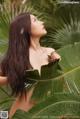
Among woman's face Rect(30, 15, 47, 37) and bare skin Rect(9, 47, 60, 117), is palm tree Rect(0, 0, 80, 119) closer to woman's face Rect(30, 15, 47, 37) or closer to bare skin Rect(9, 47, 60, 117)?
bare skin Rect(9, 47, 60, 117)

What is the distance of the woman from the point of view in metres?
2.81

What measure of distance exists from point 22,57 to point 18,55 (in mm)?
29

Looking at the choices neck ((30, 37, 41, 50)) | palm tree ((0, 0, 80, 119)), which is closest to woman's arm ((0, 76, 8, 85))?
palm tree ((0, 0, 80, 119))

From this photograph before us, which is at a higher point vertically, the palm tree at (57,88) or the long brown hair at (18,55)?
the long brown hair at (18,55)

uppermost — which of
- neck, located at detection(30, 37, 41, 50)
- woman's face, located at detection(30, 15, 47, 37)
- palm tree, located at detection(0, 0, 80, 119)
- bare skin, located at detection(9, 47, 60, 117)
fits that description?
woman's face, located at detection(30, 15, 47, 37)

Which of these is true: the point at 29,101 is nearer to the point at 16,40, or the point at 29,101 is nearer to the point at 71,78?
the point at 16,40

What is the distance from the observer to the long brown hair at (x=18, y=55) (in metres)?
2.81

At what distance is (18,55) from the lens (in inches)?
112

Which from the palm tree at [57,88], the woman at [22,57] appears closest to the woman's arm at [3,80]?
the woman at [22,57]

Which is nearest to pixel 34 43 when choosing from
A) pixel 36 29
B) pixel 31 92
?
pixel 36 29

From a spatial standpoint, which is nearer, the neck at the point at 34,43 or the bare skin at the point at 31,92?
the bare skin at the point at 31,92

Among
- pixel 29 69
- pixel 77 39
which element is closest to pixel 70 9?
pixel 77 39

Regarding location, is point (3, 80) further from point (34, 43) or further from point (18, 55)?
point (34, 43)

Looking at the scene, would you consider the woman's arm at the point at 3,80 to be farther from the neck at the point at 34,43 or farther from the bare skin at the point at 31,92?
the neck at the point at 34,43
